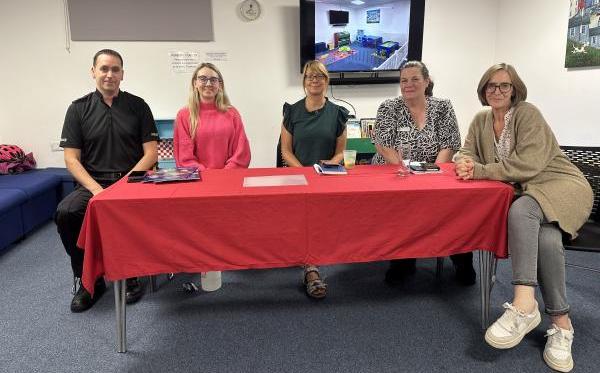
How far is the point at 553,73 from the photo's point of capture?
11.7 ft

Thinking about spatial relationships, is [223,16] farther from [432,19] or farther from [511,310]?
[511,310]

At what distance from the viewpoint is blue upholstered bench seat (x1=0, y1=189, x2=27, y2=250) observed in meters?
3.03

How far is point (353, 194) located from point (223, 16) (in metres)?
3.01

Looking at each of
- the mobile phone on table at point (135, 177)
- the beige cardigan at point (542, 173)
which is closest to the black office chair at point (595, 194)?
the beige cardigan at point (542, 173)

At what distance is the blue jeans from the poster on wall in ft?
6.71

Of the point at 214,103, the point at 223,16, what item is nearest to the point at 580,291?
the point at 214,103

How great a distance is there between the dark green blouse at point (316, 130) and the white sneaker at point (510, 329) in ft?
4.59

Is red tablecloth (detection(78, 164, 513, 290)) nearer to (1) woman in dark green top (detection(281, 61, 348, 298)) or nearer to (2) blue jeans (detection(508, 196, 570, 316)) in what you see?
(2) blue jeans (detection(508, 196, 570, 316))

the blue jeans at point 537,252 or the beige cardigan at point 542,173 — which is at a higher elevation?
the beige cardigan at point 542,173

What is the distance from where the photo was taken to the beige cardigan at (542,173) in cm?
181

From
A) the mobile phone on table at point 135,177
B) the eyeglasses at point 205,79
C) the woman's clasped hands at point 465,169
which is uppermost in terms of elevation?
the eyeglasses at point 205,79

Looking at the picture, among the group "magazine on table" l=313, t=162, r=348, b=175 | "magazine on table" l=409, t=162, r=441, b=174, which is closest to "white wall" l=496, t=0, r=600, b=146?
"magazine on table" l=409, t=162, r=441, b=174

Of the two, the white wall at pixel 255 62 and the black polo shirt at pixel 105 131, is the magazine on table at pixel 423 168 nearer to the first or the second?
the black polo shirt at pixel 105 131

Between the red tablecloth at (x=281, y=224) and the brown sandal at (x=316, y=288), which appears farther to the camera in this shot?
the brown sandal at (x=316, y=288)
